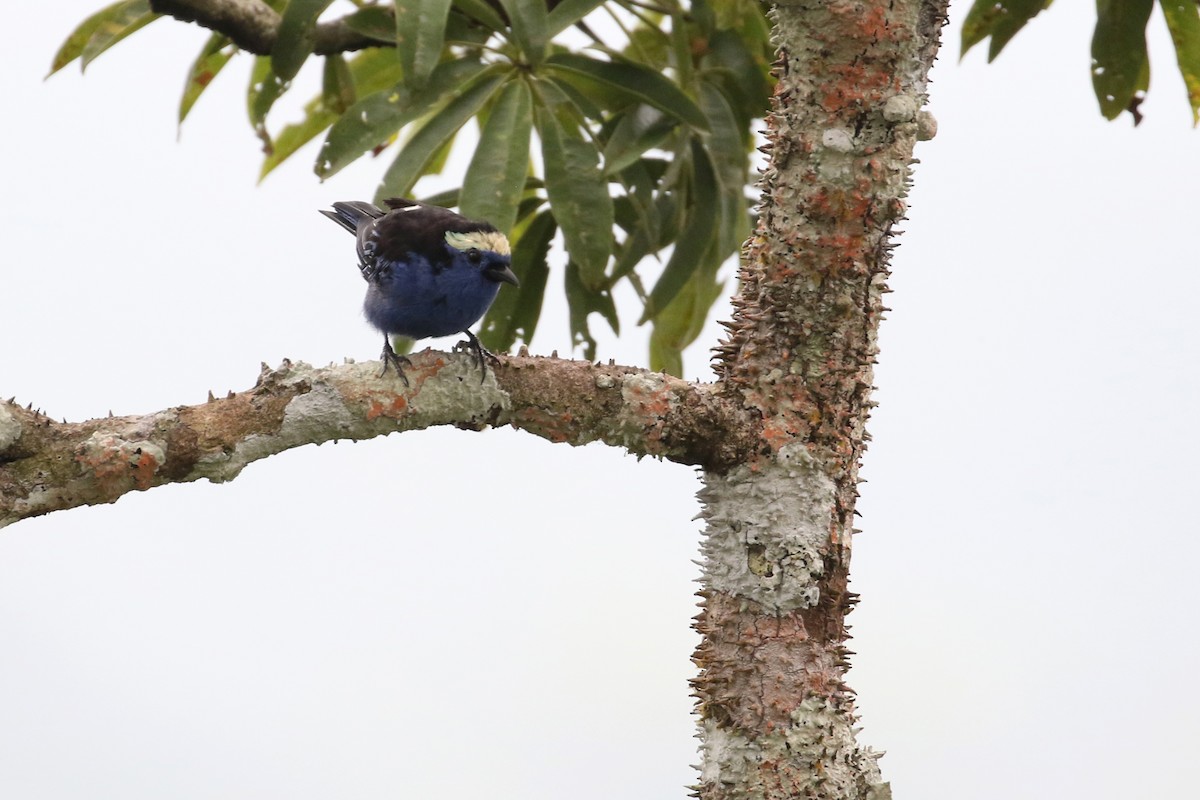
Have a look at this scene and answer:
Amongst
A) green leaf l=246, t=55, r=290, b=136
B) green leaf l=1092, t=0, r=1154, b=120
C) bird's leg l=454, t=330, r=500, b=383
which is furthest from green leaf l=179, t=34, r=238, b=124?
green leaf l=1092, t=0, r=1154, b=120

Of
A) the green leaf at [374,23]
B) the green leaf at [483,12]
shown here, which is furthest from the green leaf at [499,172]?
the green leaf at [374,23]

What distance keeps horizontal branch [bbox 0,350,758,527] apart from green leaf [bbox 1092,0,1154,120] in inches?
78.1

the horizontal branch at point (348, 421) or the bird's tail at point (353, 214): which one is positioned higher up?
the bird's tail at point (353, 214)

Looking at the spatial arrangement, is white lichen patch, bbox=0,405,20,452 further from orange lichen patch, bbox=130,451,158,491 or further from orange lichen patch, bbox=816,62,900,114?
orange lichen patch, bbox=816,62,900,114

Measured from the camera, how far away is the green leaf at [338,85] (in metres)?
4.33

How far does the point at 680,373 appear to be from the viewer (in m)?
4.46

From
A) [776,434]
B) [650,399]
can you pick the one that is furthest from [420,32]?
[776,434]

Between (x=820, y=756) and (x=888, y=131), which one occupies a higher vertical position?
(x=888, y=131)

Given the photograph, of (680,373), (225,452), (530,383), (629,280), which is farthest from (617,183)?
(225,452)

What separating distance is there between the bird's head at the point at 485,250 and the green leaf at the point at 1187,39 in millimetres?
2096

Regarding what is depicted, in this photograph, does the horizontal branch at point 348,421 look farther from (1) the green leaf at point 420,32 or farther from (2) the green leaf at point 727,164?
(2) the green leaf at point 727,164

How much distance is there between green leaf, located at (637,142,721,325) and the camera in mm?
4105

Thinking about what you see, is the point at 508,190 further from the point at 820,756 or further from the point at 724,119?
the point at 820,756

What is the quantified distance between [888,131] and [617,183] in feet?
5.42
